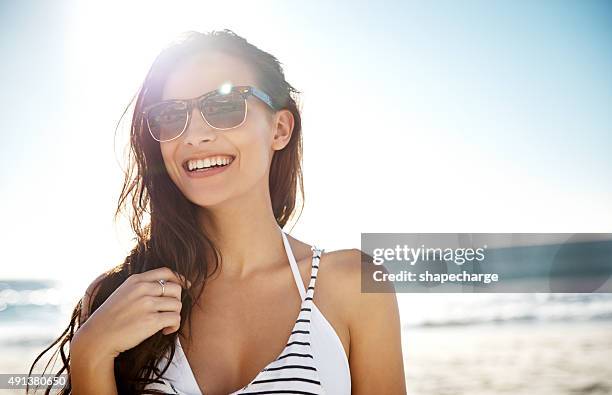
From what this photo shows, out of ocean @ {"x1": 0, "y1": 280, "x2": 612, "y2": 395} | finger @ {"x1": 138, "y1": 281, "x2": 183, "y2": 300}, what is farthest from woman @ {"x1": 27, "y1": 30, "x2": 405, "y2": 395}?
ocean @ {"x1": 0, "y1": 280, "x2": 612, "y2": 395}

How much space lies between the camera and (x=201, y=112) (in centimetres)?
263

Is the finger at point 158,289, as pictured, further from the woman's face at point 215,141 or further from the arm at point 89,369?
the woman's face at point 215,141

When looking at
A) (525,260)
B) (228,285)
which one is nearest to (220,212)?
(228,285)

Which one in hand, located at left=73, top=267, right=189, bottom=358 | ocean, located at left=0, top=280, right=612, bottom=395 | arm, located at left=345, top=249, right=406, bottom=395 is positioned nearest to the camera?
hand, located at left=73, top=267, right=189, bottom=358

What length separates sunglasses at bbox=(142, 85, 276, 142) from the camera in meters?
2.63

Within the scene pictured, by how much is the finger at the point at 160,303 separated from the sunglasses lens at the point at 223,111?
751mm

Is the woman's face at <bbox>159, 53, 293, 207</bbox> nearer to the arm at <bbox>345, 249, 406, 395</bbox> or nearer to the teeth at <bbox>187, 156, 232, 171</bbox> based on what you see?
the teeth at <bbox>187, 156, 232, 171</bbox>

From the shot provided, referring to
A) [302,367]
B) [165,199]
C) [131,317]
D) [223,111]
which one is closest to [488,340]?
[165,199]

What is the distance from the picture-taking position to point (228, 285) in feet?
9.27

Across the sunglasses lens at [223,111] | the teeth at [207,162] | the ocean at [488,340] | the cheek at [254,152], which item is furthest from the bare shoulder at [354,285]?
the ocean at [488,340]

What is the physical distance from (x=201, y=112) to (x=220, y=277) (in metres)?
0.76

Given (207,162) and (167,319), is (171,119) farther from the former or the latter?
(167,319)

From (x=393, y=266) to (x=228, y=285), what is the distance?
555 inches

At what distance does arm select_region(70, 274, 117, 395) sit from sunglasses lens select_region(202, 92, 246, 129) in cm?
97
